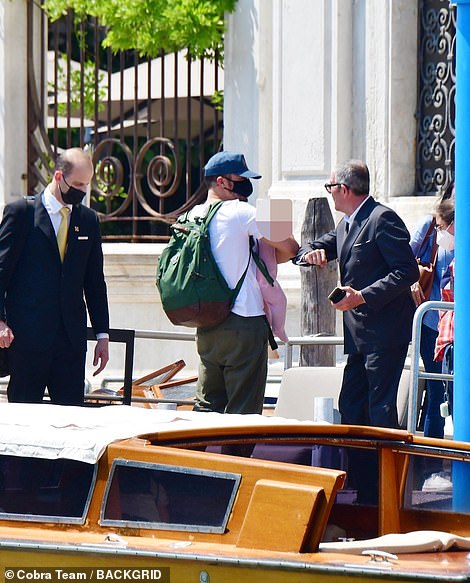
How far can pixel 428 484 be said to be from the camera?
15.7 ft

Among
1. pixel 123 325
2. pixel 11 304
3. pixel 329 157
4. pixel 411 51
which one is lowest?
pixel 123 325

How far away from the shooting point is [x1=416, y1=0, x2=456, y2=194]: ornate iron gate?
37.2 feet

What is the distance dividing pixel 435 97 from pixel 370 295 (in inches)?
184

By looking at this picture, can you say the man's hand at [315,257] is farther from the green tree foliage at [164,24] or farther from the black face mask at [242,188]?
the green tree foliage at [164,24]

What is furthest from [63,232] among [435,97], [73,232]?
[435,97]

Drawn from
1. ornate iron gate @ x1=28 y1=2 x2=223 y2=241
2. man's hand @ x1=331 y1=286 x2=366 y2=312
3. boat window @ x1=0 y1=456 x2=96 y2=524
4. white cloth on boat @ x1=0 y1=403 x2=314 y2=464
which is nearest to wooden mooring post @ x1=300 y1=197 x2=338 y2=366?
man's hand @ x1=331 y1=286 x2=366 y2=312

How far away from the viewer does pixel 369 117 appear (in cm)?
1166

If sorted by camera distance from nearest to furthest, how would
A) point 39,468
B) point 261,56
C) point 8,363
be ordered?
1. point 39,468
2. point 8,363
3. point 261,56

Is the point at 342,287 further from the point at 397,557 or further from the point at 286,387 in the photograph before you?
the point at 397,557

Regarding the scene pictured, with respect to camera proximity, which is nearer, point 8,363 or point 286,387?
point 8,363

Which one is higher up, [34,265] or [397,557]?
[34,265]

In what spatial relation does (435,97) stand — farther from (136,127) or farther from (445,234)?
(445,234)

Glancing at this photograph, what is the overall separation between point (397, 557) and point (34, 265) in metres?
3.63

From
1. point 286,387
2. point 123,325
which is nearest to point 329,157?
point 123,325
